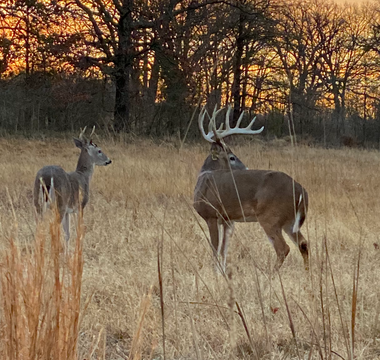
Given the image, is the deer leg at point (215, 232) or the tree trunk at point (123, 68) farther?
the tree trunk at point (123, 68)

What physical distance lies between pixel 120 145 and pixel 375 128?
Result: 49.5 feet

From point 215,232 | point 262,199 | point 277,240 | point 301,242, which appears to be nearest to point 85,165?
point 215,232

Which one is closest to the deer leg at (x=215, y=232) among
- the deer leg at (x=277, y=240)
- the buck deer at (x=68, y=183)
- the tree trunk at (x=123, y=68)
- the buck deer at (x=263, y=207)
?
the buck deer at (x=263, y=207)

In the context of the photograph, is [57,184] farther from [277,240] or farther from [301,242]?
[301,242]

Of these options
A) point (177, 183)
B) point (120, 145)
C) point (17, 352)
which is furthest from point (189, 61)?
point (17, 352)

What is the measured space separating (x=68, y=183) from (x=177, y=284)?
2.81m

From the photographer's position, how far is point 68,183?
6.59m

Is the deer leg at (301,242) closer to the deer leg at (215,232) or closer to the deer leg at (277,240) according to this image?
the deer leg at (277,240)

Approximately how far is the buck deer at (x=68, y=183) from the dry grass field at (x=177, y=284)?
30 centimetres

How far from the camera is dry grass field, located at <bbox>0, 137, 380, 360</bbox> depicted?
1.56 m

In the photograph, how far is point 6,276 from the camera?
1.50m

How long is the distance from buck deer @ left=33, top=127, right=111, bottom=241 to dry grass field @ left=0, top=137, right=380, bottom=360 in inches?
11.8

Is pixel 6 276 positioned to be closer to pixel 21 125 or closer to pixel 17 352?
pixel 17 352

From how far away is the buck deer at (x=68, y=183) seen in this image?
6.10m
